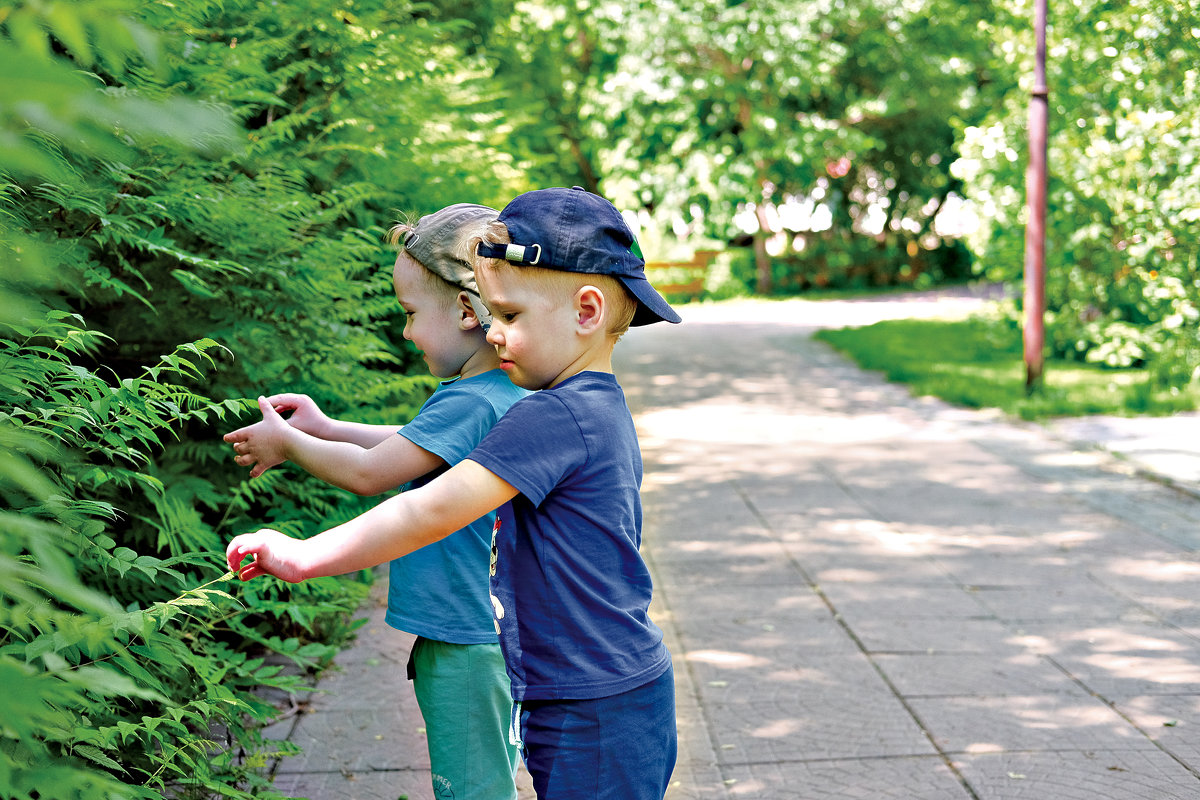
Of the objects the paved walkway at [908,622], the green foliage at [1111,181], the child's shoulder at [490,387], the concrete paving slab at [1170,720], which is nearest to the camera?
the child's shoulder at [490,387]

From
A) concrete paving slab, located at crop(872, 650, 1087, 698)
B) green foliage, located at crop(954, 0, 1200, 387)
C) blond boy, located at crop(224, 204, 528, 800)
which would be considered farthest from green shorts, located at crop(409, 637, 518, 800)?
green foliage, located at crop(954, 0, 1200, 387)

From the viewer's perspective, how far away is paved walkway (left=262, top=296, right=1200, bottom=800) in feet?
12.0

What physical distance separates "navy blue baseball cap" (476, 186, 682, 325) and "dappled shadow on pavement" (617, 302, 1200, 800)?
2.11m

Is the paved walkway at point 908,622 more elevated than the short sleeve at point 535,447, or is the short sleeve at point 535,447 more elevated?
the short sleeve at point 535,447

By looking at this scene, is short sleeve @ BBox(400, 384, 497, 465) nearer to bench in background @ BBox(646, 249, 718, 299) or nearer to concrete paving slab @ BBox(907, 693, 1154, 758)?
concrete paving slab @ BBox(907, 693, 1154, 758)

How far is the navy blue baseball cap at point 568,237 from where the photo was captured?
200 cm

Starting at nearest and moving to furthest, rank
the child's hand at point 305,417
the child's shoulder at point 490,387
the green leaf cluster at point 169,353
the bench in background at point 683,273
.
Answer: the green leaf cluster at point 169,353 → the child's shoulder at point 490,387 → the child's hand at point 305,417 → the bench in background at point 683,273

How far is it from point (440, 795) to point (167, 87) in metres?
2.07

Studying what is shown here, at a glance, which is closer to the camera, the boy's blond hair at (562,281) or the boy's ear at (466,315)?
the boy's blond hair at (562,281)

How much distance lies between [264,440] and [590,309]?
2.64ft

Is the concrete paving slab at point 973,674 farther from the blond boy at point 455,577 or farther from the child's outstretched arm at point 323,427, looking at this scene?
the child's outstretched arm at point 323,427

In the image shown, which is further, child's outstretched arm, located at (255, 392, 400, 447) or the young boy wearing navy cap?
child's outstretched arm, located at (255, 392, 400, 447)

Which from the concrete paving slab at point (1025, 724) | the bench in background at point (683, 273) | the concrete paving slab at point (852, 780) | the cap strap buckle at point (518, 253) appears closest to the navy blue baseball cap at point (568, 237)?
the cap strap buckle at point (518, 253)

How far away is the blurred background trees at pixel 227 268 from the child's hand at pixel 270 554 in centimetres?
23
